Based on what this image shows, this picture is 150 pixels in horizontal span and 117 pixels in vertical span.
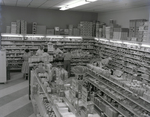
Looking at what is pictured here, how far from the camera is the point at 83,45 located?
13.6 metres

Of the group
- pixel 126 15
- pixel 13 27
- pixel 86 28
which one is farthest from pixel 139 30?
pixel 13 27

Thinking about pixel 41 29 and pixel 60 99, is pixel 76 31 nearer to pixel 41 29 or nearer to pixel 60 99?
pixel 41 29

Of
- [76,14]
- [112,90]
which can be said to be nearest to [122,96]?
[112,90]

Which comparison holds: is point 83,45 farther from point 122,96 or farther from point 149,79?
point 122,96

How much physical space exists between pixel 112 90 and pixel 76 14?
27.4 feet

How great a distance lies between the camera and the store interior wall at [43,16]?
12391 mm

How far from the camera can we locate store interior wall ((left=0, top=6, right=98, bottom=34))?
12.4 m

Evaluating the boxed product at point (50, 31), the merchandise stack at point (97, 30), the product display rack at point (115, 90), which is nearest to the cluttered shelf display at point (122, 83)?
the product display rack at point (115, 90)

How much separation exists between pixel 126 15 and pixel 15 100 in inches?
291

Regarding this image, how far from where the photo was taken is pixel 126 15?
10914mm

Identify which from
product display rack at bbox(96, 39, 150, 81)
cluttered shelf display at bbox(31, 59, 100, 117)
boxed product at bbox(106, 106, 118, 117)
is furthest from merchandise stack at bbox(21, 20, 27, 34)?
boxed product at bbox(106, 106, 118, 117)

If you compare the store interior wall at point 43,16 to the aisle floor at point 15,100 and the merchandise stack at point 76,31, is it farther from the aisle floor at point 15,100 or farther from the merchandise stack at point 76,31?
the aisle floor at point 15,100

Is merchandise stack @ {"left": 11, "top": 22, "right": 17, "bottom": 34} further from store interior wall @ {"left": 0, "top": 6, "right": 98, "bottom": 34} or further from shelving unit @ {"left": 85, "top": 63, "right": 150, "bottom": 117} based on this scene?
shelving unit @ {"left": 85, "top": 63, "right": 150, "bottom": 117}

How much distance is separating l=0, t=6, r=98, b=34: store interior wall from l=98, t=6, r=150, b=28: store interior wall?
63.1 inches
